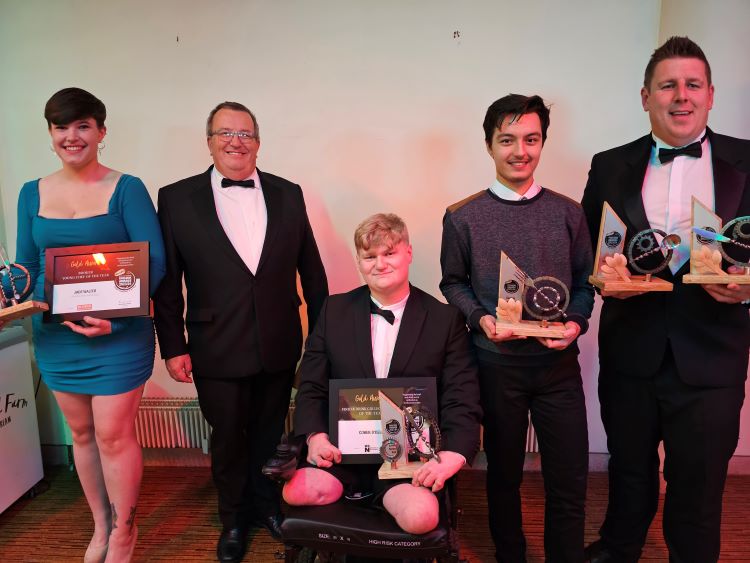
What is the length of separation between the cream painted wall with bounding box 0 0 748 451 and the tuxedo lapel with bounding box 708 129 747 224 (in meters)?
1.12

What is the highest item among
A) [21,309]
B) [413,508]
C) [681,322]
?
[21,309]

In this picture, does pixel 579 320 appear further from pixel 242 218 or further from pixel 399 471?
pixel 242 218

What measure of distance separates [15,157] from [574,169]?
350 cm

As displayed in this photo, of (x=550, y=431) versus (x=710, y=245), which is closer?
(x=710, y=245)

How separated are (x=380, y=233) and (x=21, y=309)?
1.46 metres

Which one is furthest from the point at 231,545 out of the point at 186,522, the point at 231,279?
the point at 231,279

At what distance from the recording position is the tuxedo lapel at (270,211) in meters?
2.39

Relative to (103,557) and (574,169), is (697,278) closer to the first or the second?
(574,169)

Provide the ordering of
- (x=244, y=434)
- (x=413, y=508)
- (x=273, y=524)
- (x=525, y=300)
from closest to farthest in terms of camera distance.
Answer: (x=413, y=508)
(x=525, y=300)
(x=244, y=434)
(x=273, y=524)

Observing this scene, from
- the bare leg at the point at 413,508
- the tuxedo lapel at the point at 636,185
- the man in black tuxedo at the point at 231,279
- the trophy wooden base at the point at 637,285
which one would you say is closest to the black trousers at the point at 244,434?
the man in black tuxedo at the point at 231,279

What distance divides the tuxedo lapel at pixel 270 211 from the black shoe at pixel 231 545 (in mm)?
1401

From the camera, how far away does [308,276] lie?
2.64m

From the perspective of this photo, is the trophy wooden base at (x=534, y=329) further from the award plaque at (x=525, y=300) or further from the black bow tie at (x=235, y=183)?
the black bow tie at (x=235, y=183)

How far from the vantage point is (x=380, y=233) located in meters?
2.10
